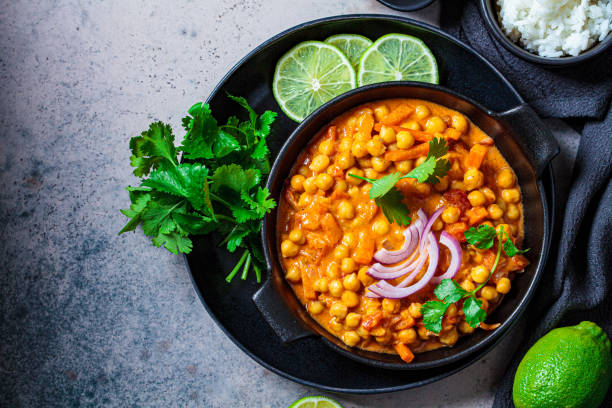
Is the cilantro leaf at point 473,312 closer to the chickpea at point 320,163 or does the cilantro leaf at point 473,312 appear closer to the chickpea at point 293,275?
the chickpea at point 293,275

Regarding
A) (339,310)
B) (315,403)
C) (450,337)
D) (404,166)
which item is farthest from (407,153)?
(315,403)

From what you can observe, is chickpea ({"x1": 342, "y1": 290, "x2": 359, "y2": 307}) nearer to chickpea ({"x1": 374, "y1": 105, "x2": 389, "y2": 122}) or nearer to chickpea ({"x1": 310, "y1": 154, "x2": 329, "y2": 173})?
chickpea ({"x1": 310, "y1": 154, "x2": 329, "y2": 173})

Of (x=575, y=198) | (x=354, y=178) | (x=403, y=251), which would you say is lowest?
(x=575, y=198)

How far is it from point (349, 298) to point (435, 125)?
1247mm

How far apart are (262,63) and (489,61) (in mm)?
1620

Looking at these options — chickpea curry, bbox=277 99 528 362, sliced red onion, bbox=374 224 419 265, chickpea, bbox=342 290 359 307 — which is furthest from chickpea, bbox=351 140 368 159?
chickpea, bbox=342 290 359 307

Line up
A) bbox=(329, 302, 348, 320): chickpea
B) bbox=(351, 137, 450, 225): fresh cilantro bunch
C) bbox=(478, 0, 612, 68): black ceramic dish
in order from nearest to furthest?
bbox=(351, 137, 450, 225): fresh cilantro bunch, bbox=(329, 302, 348, 320): chickpea, bbox=(478, 0, 612, 68): black ceramic dish

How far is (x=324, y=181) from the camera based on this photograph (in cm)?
358

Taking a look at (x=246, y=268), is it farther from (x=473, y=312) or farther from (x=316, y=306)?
(x=473, y=312)

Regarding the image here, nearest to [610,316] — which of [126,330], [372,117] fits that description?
[372,117]

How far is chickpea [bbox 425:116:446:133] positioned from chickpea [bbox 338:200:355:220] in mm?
726

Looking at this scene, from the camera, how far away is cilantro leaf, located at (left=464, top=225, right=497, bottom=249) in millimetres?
3410

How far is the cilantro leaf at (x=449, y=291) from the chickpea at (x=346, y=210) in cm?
70

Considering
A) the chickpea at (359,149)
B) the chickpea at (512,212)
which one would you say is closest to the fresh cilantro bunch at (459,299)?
the chickpea at (512,212)
